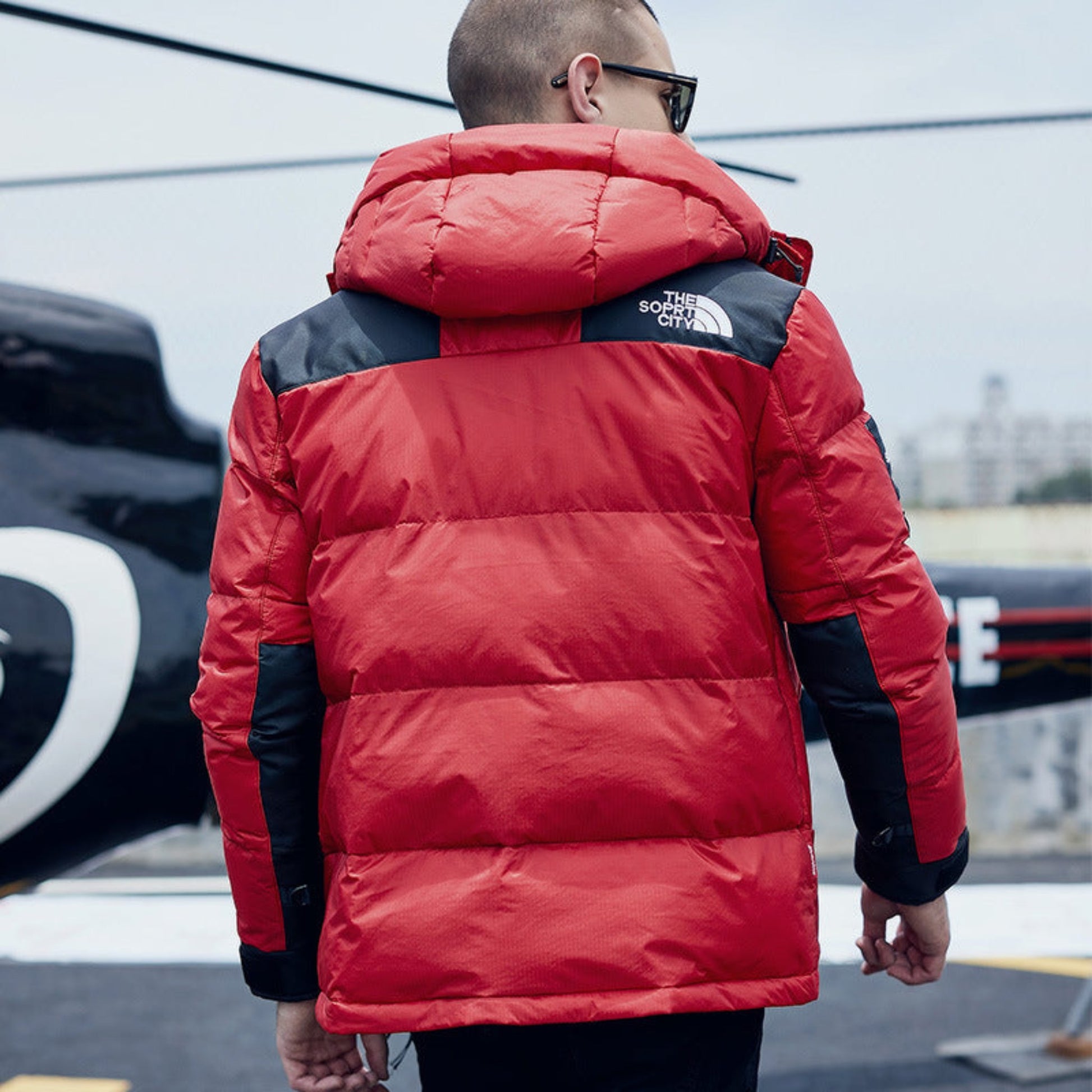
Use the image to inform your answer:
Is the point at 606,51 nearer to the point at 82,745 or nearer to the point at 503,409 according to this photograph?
the point at 503,409

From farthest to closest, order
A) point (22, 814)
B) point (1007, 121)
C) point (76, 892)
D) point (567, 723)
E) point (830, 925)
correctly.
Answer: point (76, 892) → point (830, 925) → point (1007, 121) → point (22, 814) → point (567, 723)

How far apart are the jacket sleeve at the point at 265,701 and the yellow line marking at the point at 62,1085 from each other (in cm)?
216

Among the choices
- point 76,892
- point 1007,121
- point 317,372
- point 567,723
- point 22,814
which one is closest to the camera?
point 567,723

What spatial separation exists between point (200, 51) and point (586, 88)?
922mm

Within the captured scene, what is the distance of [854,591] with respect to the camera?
1.19m

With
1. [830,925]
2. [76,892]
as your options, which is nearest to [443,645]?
[830,925]

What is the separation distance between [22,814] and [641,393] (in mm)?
1687

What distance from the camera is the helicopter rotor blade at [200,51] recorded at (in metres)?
1.88

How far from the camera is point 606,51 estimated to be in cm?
134

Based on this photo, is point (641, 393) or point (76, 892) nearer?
point (641, 393)

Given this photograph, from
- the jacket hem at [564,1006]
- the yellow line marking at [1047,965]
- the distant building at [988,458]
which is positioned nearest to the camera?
the jacket hem at [564,1006]

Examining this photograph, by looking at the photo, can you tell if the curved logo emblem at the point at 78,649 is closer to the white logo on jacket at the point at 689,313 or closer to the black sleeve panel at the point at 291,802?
the black sleeve panel at the point at 291,802

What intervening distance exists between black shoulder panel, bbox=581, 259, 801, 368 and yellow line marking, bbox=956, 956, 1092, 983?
333 centimetres

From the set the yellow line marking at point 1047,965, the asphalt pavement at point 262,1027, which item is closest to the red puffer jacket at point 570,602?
the asphalt pavement at point 262,1027
